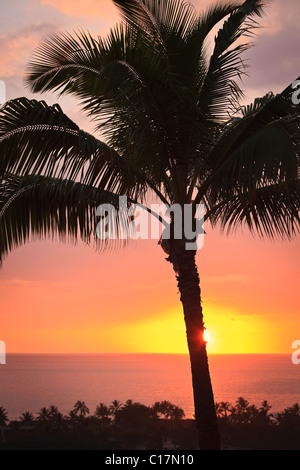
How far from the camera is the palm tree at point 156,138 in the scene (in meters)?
8.74

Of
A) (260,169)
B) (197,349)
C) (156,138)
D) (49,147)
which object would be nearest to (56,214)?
(49,147)

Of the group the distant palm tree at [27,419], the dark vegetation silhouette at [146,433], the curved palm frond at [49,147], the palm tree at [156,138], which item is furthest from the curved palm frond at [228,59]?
the distant palm tree at [27,419]

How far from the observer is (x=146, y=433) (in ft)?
51.7

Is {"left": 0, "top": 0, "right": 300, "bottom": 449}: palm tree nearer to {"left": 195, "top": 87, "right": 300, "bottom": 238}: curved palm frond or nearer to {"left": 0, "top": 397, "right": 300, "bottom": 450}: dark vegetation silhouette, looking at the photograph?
{"left": 195, "top": 87, "right": 300, "bottom": 238}: curved palm frond

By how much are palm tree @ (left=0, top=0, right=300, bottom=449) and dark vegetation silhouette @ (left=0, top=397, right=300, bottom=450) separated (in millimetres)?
7140

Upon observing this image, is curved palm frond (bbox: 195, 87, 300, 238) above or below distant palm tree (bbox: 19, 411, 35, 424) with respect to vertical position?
above

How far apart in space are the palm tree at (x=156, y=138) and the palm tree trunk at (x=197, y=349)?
2 cm

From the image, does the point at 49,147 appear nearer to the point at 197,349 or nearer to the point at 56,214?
the point at 56,214

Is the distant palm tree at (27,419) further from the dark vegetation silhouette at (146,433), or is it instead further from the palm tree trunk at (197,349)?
the palm tree trunk at (197,349)

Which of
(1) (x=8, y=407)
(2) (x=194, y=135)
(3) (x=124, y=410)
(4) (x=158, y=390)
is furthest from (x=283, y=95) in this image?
(4) (x=158, y=390)

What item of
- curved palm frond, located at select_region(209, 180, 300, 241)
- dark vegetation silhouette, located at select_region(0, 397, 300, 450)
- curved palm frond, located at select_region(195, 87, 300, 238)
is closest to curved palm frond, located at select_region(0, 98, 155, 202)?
curved palm frond, located at select_region(195, 87, 300, 238)

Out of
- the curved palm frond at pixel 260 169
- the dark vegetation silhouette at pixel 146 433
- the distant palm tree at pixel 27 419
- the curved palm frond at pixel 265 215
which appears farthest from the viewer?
the distant palm tree at pixel 27 419

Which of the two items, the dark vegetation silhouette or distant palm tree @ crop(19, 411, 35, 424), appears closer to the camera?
the dark vegetation silhouette

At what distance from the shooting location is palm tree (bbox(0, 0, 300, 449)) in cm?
874
